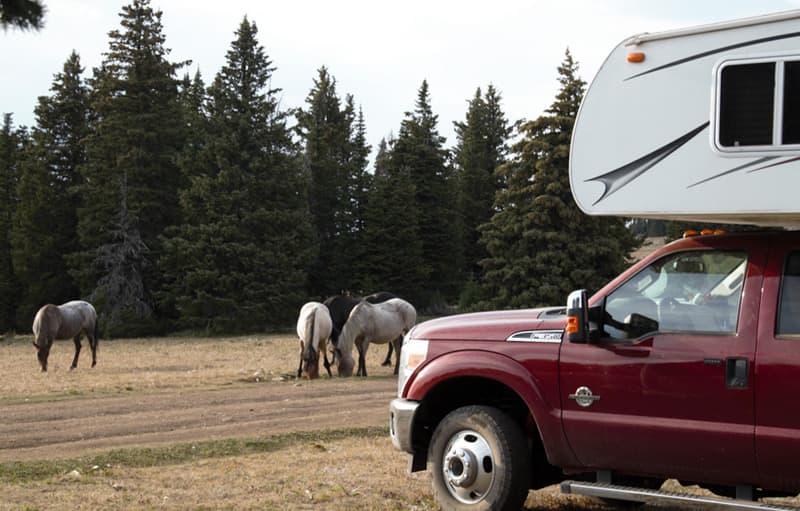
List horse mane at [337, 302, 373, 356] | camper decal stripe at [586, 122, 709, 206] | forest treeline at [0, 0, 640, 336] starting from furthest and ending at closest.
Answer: forest treeline at [0, 0, 640, 336]
horse mane at [337, 302, 373, 356]
camper decal stripe at [586, 122, 709, 206]

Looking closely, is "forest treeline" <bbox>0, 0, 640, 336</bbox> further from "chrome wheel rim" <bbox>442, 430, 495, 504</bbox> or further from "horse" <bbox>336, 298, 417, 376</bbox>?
"chrome wheel rim" <bbox>442, 430, 495, 504</bbox>

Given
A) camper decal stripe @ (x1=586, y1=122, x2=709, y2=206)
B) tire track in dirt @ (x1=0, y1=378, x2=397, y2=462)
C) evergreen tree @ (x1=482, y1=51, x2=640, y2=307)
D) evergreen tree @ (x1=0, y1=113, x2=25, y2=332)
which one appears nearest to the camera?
camper decal stripe @ (x1=586, y1=122, x2=709, y2=206)

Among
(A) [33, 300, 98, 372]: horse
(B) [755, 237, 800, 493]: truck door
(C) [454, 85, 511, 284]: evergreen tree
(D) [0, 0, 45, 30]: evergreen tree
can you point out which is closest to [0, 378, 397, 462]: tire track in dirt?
(D) [0, 0, 45, 30]: evergreen tree

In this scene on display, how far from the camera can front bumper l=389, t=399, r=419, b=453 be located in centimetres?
761

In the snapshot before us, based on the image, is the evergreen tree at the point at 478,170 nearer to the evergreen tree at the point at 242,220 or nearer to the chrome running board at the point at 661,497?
the evergreen tree at the point at 242,220

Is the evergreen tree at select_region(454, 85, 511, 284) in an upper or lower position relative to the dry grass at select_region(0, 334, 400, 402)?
upper

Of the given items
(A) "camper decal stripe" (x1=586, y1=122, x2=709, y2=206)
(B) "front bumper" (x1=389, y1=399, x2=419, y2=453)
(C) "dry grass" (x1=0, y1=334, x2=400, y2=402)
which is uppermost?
(A) "camper decal stripe" (x1=586, y1=122, x2=709, y2=206)

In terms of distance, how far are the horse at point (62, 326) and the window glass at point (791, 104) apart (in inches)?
925

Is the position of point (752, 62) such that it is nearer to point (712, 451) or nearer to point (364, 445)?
point (712, 451)

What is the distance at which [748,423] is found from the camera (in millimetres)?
6137

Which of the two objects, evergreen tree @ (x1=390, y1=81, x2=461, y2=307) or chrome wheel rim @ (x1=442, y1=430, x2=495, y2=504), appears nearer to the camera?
chrome wheel rim @ (x1=442, y1=430, x2=495, y2=504)

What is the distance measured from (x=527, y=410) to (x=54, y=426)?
29.6ft

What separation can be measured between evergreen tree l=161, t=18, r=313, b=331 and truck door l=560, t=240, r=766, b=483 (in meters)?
42.8

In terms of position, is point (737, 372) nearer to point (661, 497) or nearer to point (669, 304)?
point (669, 304)
